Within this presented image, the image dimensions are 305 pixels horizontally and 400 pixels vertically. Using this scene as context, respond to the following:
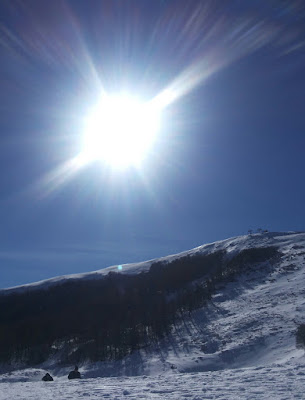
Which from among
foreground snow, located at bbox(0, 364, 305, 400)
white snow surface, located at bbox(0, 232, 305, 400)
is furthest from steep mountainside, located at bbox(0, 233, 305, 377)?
foreground snow, located at bbox(0, 364, 305, 400)

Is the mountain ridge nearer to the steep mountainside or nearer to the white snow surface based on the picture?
the steep mountainside

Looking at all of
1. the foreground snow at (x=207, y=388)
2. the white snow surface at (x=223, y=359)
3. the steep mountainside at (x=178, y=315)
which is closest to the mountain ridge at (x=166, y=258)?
the steep mountainside at (x=178, y=315)

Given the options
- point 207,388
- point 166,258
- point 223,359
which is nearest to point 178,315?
point 223,359

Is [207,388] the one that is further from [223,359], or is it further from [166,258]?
[166,258]

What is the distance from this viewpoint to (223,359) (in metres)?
25.0

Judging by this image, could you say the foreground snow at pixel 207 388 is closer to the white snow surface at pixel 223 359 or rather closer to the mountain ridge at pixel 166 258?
the white snow surface at pixel 223 359

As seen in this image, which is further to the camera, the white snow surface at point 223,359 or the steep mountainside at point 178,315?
the steep mountainside at point 178,315

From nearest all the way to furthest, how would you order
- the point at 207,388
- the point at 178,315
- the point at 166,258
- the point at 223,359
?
1. the point at 207,388
2. the point at 223,359
3. the point at 178,315
4. the point at 166,258

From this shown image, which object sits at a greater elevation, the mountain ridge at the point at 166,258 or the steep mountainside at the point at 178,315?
the mountain ridge at the point at 166,258

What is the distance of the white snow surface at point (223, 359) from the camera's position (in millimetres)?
10758

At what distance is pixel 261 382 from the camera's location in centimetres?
1074

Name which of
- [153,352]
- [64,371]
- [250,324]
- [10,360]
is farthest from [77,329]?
[250,324]

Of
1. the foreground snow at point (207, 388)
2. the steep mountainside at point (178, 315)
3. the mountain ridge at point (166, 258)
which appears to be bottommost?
the foreground snow at point (207, 388)

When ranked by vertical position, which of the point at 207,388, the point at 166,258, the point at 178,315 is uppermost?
the point at 166,258
